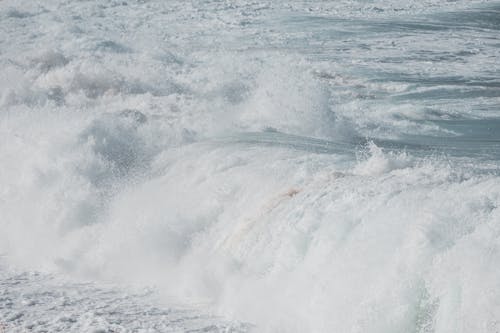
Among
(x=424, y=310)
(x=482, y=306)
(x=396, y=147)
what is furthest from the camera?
(x=396, y=147)

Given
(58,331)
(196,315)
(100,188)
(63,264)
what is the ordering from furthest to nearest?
(100,188) → (63,264) → (196,315) → (58,331)

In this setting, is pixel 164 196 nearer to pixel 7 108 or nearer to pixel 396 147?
pixel 396 147

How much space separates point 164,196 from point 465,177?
122 inches

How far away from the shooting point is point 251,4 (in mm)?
24266

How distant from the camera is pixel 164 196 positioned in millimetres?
8297

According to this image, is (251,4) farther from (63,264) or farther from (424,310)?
(424,310)

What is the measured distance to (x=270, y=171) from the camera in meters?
8.07

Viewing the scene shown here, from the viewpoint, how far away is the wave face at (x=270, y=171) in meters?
5.30

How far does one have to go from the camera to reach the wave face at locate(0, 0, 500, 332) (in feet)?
17.4

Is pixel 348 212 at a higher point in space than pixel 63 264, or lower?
higher

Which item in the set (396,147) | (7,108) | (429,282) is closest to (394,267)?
(429,282)

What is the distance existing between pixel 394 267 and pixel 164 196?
11.8 feet

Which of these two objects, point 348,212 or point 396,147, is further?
point 396,147

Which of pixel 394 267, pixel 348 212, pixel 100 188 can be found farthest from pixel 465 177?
pixel 100 188
